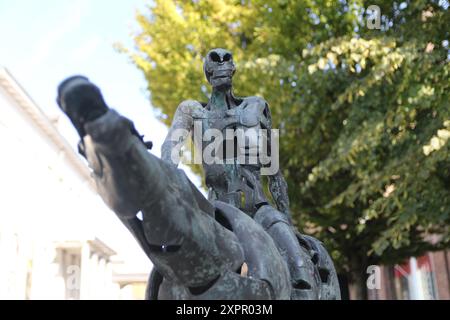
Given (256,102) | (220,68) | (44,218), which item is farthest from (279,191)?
(44,218)

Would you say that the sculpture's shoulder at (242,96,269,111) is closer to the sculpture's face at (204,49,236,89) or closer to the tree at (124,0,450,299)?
the sculpture's face at (204,49,236,89)

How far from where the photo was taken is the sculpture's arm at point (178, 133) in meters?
3.20

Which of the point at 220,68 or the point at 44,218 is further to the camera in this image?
the point at 44,218

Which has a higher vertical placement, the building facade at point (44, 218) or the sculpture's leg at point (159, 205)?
the building facade at point (44, 218)

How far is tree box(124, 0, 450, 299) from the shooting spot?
8.99 m

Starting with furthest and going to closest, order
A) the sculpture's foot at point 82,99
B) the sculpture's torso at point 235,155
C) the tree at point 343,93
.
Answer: the tree at point 343,93, the sculpture's torso at point 235,155, the sculpture's foot at point 82,99

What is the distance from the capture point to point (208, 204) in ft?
7.63

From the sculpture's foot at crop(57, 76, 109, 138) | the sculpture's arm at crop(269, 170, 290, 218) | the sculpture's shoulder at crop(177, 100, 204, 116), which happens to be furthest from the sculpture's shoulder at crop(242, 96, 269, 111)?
the sculpture's foot at crop(57, 76, 109, 138)

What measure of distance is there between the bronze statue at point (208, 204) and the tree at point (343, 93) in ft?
16.3

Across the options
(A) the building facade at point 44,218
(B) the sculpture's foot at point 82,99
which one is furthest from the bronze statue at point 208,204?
(A) the building facade at point 44,218

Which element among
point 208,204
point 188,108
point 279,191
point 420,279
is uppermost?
point 420,279

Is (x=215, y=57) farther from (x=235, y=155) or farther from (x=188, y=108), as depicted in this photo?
(x=235, y=155)

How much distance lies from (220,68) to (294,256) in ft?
4.29

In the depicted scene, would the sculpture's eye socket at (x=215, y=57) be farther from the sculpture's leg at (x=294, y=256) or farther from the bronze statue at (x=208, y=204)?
the sculpture's leg at (x=294, y=256)
